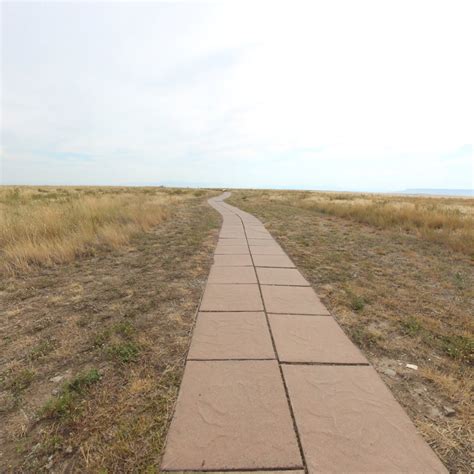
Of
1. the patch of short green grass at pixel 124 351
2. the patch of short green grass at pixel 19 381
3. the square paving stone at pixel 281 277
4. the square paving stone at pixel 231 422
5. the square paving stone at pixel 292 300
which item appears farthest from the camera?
the square paving stone at pixel 281 277

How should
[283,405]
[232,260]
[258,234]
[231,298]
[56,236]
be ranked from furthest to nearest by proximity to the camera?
[258,234], [56,236], [232,260], [231,298], [283,405]

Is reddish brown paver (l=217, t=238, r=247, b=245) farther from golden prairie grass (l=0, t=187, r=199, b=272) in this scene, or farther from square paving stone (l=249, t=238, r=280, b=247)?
golden prairie grass (l=0, t=187, r=199, b=272)

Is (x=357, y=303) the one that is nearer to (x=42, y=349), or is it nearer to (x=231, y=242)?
(x=42, y=349)

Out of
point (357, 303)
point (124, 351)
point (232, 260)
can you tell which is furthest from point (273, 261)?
point (124, 351)

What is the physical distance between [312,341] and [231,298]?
1.28 m

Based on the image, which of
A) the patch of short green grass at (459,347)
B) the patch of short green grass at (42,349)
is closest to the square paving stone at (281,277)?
the patch of short green grass at (459,347)

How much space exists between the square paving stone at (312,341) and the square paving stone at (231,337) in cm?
13

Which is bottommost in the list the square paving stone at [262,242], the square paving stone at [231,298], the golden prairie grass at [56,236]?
the square paving stone at [231,298]

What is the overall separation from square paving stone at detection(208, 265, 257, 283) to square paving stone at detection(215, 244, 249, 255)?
41.3 inches

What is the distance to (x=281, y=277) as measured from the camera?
Result: 4430 millimetres

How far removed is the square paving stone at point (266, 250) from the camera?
237 inches

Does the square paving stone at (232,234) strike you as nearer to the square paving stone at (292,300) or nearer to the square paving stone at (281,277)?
the square paving stone at (281,277)

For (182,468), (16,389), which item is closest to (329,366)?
(182,468)

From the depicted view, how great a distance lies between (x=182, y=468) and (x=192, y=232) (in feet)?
23.1
